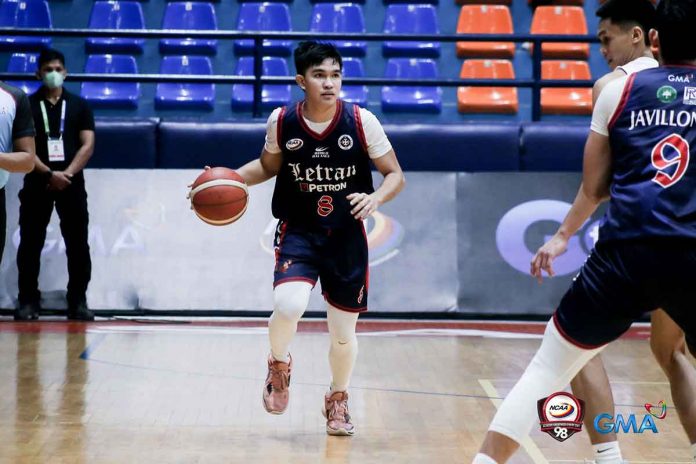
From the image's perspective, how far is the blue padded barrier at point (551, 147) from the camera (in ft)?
35.3

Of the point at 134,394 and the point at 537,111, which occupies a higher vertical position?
the point at 537,111

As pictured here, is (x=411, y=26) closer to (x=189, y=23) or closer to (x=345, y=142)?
(x=189, y=23)

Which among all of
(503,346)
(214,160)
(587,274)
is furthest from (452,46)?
(587,274)

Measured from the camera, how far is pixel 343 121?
5.95 meters

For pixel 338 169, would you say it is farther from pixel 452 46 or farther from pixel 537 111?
pixel 452 46

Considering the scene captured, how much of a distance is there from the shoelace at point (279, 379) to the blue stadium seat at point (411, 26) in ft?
29.7

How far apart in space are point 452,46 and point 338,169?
29.9 feet

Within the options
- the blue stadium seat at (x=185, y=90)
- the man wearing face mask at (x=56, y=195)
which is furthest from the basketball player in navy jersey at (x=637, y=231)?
the blue stadium seat at (x=185, y=90)

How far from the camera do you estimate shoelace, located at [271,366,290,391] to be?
5809 mm

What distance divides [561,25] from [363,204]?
9542 mm

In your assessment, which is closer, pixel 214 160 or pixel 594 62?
pixel 214 160

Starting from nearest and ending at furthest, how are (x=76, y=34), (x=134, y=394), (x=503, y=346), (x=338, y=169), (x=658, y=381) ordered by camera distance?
(x=338, y=169)
(x=134, y=394)
(x=658, y=381)
(x=503, y=346)
(x=76, y=34)

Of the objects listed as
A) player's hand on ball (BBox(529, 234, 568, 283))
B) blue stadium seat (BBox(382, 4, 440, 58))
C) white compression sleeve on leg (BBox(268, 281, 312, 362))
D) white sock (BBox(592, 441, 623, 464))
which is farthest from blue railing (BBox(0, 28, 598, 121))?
player's hand on ball (BBox(529, 234, 568, 283))

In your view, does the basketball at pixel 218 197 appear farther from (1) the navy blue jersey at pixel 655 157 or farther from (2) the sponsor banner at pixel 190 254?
(2) the sponsor banner at pixel 190 254
